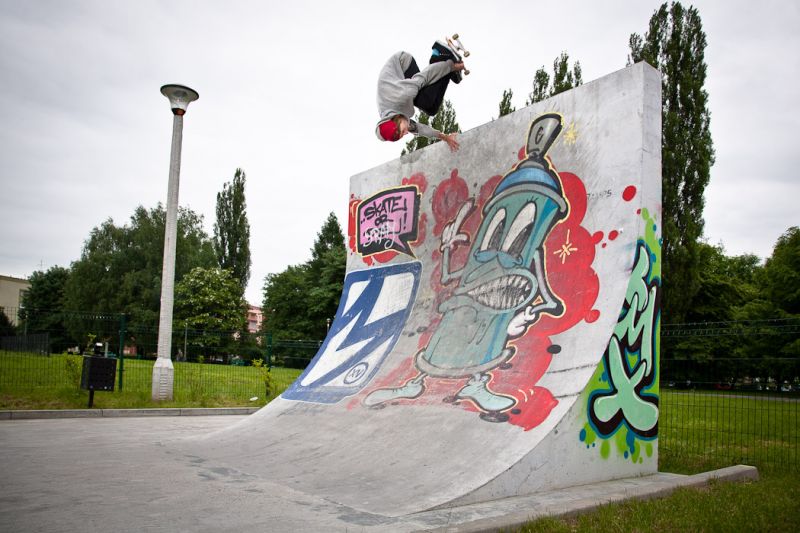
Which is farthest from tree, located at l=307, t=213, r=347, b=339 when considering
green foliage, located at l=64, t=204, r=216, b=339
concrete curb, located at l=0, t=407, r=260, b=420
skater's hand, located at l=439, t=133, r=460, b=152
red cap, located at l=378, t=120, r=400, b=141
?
red cap, located at l=378, t=120, r=400, b=141

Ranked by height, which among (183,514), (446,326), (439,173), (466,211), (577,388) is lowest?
(183,514)

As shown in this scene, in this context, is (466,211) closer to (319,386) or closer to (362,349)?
(362,349)

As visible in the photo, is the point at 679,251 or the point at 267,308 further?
the point at 267,308

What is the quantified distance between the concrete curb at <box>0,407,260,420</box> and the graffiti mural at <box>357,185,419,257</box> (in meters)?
4.58

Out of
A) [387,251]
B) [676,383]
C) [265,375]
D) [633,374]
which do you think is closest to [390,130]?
[387,251]

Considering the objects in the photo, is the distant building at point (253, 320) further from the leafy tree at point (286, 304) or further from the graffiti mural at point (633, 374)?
the graffiti mural at point (633, 374)

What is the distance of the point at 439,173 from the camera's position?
10.1 metres

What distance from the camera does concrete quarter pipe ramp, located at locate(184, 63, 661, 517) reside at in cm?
535

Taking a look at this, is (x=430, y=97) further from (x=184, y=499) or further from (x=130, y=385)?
(x=130, y=385)

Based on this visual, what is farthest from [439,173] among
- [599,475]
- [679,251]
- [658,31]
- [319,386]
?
[658,31]

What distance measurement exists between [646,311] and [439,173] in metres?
4.75

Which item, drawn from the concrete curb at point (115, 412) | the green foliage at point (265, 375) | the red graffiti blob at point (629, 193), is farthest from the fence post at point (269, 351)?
the red graffiti blob at point (629, 193)

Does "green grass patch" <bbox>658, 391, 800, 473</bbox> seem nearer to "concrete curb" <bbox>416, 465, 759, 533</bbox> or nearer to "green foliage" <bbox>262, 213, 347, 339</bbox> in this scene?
"concrete curb" <bbox>416, 465, 759, 533</bbox>

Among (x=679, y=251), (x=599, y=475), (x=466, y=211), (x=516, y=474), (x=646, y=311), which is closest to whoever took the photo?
(x=516, y=474)
